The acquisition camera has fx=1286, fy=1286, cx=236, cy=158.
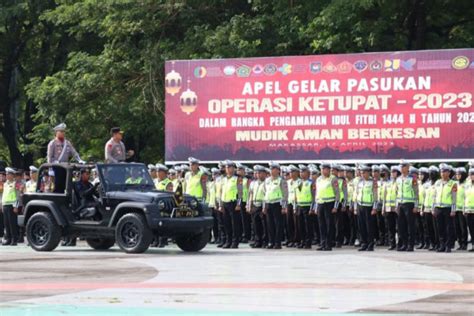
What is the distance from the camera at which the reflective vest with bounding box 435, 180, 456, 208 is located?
26.2 metres

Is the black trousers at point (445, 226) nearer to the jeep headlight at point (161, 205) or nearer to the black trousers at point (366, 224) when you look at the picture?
the black trousers at point (366, 224)

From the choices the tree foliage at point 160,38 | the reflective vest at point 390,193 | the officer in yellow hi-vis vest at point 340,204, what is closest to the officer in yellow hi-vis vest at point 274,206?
the officer in yellow hi-vis vest at point 340,204

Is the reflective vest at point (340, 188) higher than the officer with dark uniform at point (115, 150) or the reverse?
the reverse

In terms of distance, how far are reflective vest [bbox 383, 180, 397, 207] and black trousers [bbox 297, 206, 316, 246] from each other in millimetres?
1829

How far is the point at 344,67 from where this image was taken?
2952 cm

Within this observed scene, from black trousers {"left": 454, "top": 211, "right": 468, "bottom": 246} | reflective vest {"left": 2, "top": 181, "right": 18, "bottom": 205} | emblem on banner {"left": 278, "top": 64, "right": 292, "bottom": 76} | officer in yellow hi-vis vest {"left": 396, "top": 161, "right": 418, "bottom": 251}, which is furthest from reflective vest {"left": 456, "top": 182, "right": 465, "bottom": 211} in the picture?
reflective vest {"left": 2, "top": 181, "right": 18, "bottom": 205}

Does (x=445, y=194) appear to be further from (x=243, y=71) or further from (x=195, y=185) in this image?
(x=243, y=71)

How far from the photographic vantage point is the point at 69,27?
44281mm

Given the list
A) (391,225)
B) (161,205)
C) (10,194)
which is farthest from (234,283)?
(10,194)

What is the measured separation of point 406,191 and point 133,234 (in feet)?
18.8

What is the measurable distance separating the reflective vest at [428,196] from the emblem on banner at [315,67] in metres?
4.47

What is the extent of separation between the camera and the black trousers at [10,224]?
29953 mm

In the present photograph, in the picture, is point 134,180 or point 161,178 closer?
point 134,180

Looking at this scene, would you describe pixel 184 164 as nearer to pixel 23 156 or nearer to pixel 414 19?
pixel 414 19
